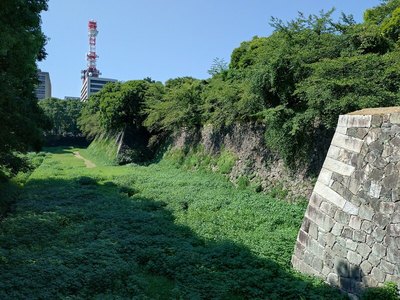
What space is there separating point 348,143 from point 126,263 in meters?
5.14

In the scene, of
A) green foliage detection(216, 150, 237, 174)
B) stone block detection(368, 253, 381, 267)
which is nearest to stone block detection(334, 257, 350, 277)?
stone block detection(368, 253, 381, 267)

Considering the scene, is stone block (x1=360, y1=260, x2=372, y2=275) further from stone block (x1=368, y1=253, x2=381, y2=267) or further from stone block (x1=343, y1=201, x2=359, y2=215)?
stone block (x1=343, y1=201, x2=359, y2=215)

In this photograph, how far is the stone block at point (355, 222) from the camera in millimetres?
6367

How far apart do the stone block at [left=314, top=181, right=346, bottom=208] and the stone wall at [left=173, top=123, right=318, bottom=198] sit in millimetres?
3883

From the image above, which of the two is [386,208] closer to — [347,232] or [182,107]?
[347,232]

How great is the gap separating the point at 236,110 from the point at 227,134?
8.13 feet

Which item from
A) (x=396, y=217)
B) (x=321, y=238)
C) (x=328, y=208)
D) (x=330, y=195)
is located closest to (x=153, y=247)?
(x=321, y=238)

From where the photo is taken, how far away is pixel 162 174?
64.8ft

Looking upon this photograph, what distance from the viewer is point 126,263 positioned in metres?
7.50

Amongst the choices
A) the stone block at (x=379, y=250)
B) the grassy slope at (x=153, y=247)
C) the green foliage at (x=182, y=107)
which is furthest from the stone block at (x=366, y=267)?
the green foliage at (x=182, y=107)

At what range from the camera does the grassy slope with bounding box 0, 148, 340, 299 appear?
6434 mm

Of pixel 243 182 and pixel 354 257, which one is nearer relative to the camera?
pixel 354 257

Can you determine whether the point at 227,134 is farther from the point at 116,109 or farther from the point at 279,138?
the point at 116,109

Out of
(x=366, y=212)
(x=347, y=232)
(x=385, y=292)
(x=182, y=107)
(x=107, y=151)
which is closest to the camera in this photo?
(x=385, y=292)
